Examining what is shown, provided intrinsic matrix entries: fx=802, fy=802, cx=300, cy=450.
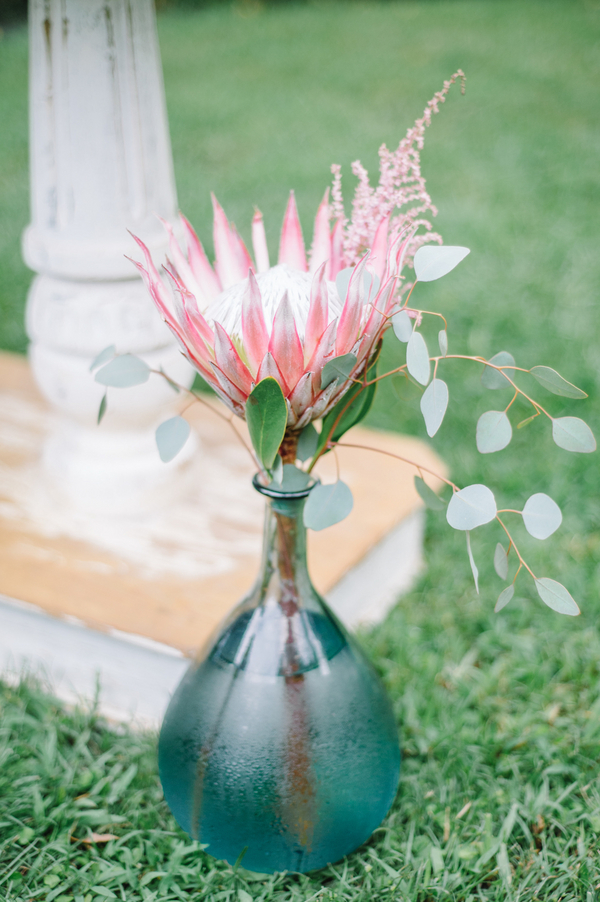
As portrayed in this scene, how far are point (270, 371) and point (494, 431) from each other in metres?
0.24

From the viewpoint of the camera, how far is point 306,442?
37.3 inches

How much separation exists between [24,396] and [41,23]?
0.91 metres

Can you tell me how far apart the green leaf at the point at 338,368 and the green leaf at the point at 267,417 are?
0.05 m

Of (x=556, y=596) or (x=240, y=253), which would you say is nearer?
(x=556, y=596)

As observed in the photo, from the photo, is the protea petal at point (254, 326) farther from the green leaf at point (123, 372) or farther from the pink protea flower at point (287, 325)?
the green leaf at point (123, 372)

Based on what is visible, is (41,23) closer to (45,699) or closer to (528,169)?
(45,699)

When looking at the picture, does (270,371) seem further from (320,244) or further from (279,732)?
(279,732)

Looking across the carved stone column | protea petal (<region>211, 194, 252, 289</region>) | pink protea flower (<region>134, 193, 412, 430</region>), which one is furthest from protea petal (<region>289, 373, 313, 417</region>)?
the carved stone column

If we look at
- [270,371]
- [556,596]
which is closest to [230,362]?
[270,371]

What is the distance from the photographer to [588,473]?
2178mm

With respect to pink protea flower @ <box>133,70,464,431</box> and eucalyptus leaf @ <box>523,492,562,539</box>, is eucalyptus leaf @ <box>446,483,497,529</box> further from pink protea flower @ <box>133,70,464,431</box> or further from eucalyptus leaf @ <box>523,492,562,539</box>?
pink protea flower @ <box>133,70,464,431</box>

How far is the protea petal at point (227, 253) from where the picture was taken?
0.96m

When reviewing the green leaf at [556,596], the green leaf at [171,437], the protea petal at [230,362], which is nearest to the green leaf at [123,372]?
the green leaf at [171,437]

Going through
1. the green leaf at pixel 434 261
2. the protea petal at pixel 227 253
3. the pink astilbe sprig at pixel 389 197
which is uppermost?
the pink astilbe sprig at pixel 389 197
